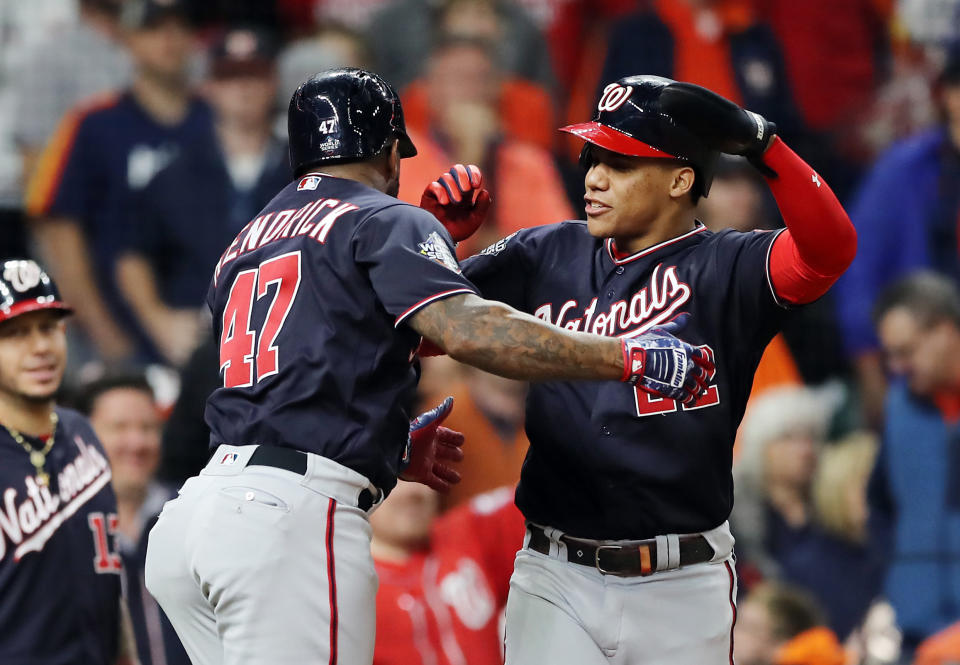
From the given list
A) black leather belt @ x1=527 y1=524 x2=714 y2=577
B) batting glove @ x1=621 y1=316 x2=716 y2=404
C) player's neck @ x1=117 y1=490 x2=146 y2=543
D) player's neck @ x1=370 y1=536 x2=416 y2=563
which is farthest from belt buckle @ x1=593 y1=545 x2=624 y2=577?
player's neck @ x1=117 y1=490 x2=146 y2=543

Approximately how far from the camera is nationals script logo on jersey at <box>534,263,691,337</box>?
3361 mm

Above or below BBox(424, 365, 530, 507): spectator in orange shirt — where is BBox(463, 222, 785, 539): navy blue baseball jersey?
above

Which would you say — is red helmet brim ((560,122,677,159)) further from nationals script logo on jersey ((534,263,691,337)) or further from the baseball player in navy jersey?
nationals script logo on jersey ((534,263,691,337))

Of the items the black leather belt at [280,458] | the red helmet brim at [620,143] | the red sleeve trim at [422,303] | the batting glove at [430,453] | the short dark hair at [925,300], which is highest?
A: the red helmet brim at [620,143]

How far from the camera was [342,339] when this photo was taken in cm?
308

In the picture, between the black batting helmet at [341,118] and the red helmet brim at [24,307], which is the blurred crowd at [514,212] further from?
the black batting helmet at [341,118]

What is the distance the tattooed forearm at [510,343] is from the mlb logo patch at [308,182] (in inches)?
18.9

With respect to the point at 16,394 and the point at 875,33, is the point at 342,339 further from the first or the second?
the point at 875,33

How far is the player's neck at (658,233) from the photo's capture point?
11.5 feet

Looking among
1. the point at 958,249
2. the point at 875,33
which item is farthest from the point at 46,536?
the point at 875,33

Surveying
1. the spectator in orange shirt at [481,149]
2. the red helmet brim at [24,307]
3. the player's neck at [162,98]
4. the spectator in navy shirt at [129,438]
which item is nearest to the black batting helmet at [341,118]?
the red helmet brim at [24,307]

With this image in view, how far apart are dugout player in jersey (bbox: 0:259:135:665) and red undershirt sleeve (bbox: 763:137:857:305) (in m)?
2.14

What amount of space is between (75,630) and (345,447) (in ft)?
4.84

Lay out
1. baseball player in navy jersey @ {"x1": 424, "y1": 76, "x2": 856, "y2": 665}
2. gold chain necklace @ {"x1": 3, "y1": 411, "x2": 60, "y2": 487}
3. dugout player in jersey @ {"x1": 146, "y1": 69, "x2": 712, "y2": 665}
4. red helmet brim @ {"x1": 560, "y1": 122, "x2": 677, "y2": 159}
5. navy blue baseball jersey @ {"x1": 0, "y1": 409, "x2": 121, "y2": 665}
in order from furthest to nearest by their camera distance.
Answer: gold chain necklace @ {"x1": 3, "y1": 411, "x2": 60, "y2": 487} < navy blue baseball jersey @ {"x1": 0, "y1": 409, "x2": 121, "y2": 665} < red helmet brim @ {"x1": 560, "y1": 122, "x2": 677, "y2": 159} < baseball player in navy jersey @ {"x1": 424, "y1": 76, "x2": 856, "y2": 665} < dugout player in jersey @ {"x1": 146, "y1": 69, "x2": 712, "y2": 665}
